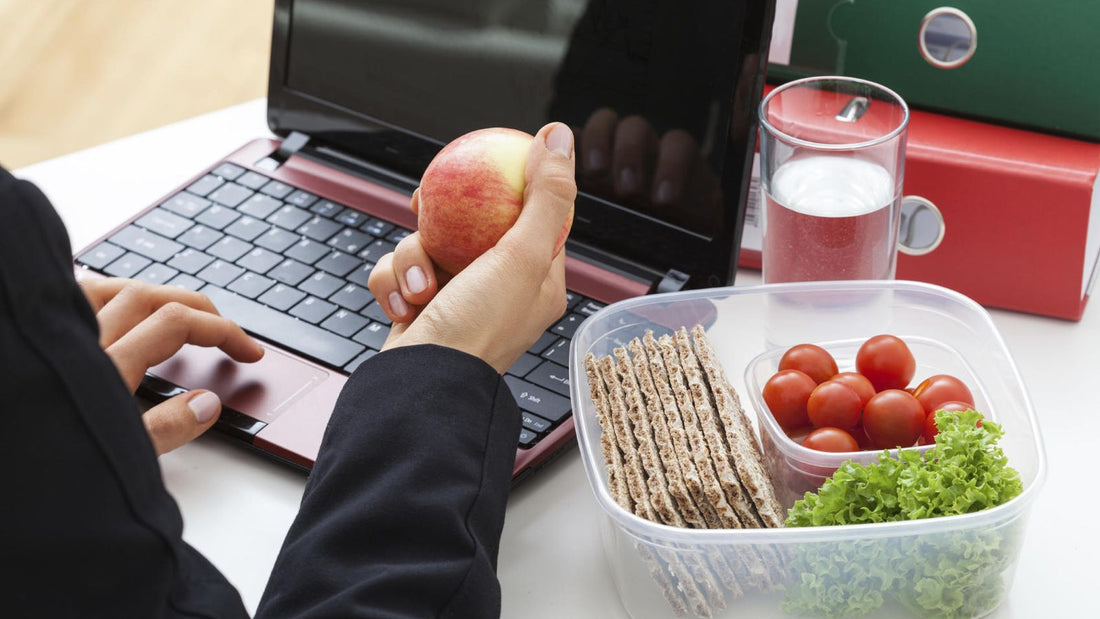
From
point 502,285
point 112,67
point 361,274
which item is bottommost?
point 112,67

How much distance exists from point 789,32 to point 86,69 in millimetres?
1379

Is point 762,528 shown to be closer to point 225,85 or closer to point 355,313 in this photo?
point 355,313

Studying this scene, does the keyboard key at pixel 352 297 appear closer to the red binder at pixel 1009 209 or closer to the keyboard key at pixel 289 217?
the keyboard key at pixel 289 217

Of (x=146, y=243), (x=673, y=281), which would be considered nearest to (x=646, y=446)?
(x=673, y=281)

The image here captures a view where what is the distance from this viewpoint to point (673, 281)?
2.79 ft

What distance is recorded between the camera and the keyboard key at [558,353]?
31.3 inches

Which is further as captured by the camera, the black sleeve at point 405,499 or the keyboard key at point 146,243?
the keyboard key at point 146,243

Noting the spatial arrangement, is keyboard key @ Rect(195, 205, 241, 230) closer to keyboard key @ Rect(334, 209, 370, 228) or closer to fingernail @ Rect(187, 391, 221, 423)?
keyboard key @ Rect(334, 209, 370, 228)

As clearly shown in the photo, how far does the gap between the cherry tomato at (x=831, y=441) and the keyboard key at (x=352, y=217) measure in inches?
18.8

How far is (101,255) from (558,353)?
438 millimetres

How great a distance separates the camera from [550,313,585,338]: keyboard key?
2.70 feet

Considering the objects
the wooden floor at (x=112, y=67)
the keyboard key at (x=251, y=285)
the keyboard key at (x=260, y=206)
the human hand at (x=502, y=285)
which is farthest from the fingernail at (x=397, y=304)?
the wooden floor at (x=112, y=67)

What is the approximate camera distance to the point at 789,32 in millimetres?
909

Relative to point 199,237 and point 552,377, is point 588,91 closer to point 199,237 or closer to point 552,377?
point 552,377
